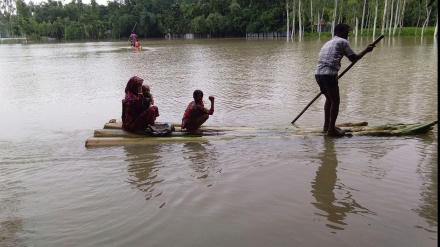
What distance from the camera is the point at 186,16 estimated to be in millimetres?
77312

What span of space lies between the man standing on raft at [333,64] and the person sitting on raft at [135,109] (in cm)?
270

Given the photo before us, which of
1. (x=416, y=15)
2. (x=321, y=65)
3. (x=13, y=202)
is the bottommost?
(x=13, y=202)

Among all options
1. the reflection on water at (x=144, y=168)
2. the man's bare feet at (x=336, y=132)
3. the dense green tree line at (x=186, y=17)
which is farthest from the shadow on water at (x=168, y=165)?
the dense green tree line at (x=186, y=17)

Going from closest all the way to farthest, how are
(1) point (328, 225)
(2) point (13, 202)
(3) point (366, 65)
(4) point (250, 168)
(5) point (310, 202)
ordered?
(1) point (328, 225) < (5) point (310, 202) < (2) point (13, 202) < (4) point (250, 168) < (3) point (366, 65)

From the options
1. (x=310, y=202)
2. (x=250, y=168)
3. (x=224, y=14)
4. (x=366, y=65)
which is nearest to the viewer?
(x=310, y=202)

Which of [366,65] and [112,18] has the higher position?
[112,18]

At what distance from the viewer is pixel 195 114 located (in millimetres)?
6047

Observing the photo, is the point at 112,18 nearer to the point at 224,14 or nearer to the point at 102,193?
the point at 224,14

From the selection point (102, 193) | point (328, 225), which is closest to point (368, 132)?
point (328, 225)

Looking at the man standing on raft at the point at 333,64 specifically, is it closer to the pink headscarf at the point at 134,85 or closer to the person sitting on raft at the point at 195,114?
the person sitting on raft at the point at 195,114

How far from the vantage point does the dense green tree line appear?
5306 cm

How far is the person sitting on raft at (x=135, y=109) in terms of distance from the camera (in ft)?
19.4

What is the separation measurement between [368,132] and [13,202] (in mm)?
4776

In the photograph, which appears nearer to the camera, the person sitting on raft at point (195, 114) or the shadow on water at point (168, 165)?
the shadow on water at point (168, 165)
